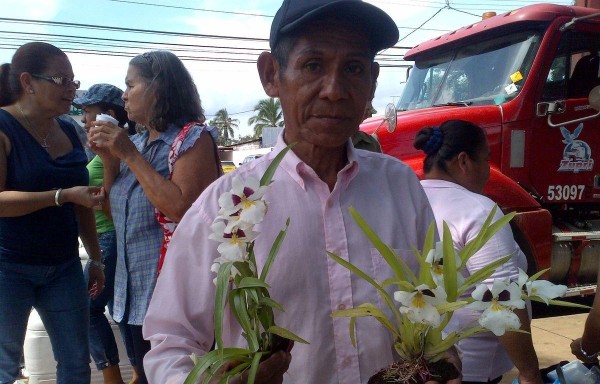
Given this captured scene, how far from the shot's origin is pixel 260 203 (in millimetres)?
1011

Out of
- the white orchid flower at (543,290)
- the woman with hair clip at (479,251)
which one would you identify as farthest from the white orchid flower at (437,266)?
the woman with hair clip at (479,251)

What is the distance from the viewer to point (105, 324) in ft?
11.9

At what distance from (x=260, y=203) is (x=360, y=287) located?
15.5 inches

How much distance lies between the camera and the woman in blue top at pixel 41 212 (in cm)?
263

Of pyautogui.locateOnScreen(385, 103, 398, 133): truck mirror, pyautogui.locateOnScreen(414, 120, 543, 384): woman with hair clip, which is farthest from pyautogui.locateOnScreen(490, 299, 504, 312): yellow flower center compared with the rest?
pyautogui.locateOnScreen(385, 103, 398, 133): truck mirror

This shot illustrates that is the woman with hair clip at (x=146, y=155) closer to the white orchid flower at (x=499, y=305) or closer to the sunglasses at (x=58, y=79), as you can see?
the sunglasses at (x=58, y=79)

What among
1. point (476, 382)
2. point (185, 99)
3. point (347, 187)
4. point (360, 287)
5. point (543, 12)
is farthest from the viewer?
point (543, 12)

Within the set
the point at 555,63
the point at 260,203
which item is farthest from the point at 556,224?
the point at 260,203

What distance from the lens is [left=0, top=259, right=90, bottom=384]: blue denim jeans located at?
104 inches

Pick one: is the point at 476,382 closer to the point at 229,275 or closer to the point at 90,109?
the point at 229,275

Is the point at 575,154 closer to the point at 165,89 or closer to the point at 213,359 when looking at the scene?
the point at 165,89

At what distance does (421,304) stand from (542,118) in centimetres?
443

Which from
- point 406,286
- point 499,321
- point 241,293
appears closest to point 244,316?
point 241,293

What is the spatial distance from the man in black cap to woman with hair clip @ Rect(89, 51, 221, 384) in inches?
39.9
